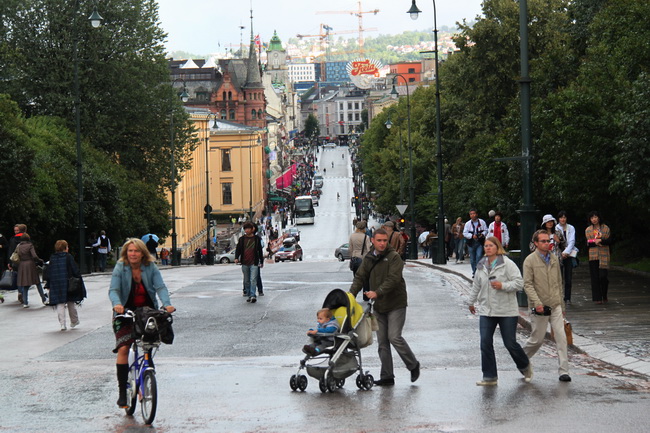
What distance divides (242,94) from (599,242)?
14268cm

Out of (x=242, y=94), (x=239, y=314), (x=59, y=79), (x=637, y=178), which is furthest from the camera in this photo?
(x=242, y=94)

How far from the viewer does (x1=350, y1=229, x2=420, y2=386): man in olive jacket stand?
11.9 metres

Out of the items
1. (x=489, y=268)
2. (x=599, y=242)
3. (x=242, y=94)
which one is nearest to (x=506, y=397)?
(x=489, y=268)

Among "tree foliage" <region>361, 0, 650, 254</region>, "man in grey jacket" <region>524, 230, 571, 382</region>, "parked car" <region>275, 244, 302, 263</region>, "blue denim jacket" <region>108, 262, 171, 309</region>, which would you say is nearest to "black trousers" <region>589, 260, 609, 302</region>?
"tree foliage" <region>361, 0, 650, 254</region>

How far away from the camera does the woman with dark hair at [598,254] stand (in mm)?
19234

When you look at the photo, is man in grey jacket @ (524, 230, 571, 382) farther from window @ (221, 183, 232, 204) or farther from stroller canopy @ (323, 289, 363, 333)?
window @ (221, 183, 232, 204)

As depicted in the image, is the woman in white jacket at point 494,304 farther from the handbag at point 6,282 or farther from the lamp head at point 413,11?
the lamp head at point 413,11

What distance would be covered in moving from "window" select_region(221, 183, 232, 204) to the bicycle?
11241 cm

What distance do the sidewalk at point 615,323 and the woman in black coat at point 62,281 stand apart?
737cm

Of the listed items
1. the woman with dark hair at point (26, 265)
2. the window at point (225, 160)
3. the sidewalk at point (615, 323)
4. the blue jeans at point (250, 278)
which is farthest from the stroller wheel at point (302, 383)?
the window at point (225, 160)

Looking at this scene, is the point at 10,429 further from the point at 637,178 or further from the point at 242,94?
the point at 242,94

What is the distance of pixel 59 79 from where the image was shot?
49.8m

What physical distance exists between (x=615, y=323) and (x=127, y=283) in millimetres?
8867

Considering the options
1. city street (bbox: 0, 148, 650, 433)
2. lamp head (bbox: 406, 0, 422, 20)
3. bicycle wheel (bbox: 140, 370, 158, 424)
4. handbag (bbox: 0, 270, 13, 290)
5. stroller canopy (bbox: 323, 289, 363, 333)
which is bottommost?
city street (bbox: 0, 148, 650, 433)
